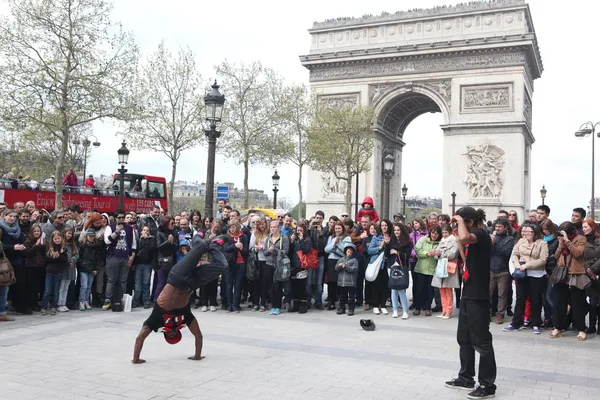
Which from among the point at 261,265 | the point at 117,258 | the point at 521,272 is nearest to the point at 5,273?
the point at 117,258

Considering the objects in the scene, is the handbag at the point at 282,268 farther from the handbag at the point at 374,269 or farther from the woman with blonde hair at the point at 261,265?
the handbag at the point at 374,269

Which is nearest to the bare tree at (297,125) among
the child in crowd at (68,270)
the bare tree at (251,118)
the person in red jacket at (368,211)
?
the bare tree at (251,118)

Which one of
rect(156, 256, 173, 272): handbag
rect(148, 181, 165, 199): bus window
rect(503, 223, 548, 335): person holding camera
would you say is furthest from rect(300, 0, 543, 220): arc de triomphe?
rect(156, 256, 173, 272): handbag

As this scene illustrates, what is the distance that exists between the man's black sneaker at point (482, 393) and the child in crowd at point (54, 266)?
771cm

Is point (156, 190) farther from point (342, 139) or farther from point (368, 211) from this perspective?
point (368, 211)

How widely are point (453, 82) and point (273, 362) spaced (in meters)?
30.1

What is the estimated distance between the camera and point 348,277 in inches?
445

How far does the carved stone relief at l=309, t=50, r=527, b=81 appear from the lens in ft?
108

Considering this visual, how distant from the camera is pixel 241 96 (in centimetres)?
3678

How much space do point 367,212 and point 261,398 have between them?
768cm

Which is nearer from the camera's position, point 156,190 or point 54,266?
point 54,266

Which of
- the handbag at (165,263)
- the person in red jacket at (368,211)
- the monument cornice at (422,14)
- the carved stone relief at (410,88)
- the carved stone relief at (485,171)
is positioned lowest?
the handbag at (165,263)

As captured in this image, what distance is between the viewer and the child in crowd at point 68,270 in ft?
35.3

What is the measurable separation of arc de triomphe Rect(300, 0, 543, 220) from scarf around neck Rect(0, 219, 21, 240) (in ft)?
88.2
